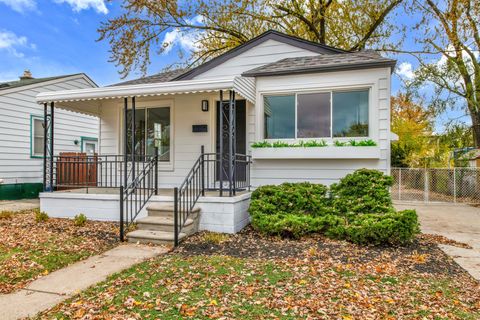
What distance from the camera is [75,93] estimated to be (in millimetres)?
7453

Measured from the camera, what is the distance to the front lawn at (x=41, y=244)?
14.0 feet

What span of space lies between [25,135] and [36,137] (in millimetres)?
505

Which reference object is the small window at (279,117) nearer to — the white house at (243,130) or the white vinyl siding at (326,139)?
the white house at (243,130)

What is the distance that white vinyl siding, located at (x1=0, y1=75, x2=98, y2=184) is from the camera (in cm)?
1056

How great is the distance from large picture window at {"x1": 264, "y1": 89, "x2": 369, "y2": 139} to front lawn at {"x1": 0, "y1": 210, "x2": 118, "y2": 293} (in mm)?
4235

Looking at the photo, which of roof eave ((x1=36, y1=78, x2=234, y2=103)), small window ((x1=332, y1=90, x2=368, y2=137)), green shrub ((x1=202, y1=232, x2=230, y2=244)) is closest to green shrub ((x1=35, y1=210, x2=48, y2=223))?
roof eave ((x1=36, y1=78, x2=234, y2=103))

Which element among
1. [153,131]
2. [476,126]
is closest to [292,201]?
[153,131]

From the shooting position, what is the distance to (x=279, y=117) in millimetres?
7719

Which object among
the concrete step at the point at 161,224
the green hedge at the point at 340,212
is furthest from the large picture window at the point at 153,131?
the green hedge at the point at 340,212

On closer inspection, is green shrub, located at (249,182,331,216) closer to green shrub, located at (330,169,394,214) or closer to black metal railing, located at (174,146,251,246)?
green shrub, located at (330,169,394,214)

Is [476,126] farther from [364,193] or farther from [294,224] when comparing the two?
[294,224]

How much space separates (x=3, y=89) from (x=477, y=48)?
57.5 ft

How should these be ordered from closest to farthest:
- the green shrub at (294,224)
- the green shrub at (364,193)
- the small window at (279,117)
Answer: the green shrub at (294,224), the green shrub at (364,193), the small window at (279,117)

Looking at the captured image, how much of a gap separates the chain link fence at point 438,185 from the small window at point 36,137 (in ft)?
43.1
